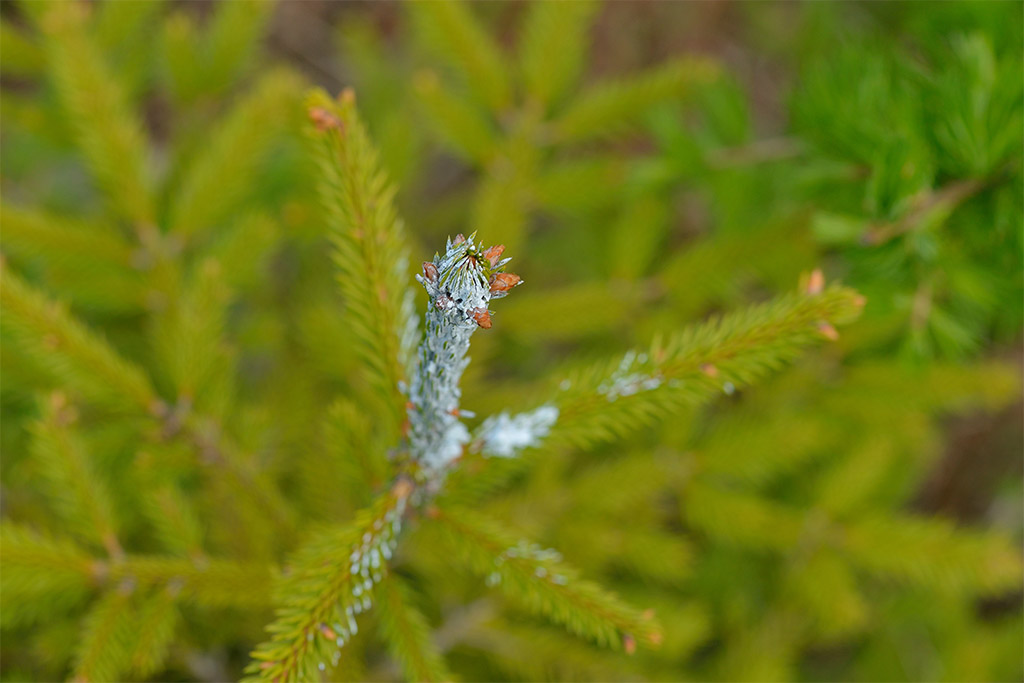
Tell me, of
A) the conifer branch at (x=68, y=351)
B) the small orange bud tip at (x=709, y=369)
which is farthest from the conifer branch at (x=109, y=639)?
the small orange bud tip at (x=709, y=369)

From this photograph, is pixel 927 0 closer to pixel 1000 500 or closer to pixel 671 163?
pixel 671 163

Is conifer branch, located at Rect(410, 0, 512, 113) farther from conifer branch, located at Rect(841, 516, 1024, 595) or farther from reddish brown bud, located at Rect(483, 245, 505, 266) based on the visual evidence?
conifer branch, located at Rect(841, 516, 1024, 595)

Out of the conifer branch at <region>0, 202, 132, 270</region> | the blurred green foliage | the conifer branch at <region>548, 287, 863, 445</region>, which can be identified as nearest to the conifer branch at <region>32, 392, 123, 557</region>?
the blurred green foliage

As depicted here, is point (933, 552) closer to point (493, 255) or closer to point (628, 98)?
point (628, 98)

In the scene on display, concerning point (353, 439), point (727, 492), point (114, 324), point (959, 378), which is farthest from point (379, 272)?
point (959, 378)

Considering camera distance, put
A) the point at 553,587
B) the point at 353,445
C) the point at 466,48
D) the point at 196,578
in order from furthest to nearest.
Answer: the point at 466,48 → the point at 196,578 → the point at 353,445 → the point at 553,587

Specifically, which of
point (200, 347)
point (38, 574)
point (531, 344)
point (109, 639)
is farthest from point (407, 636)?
point (531, 344)
